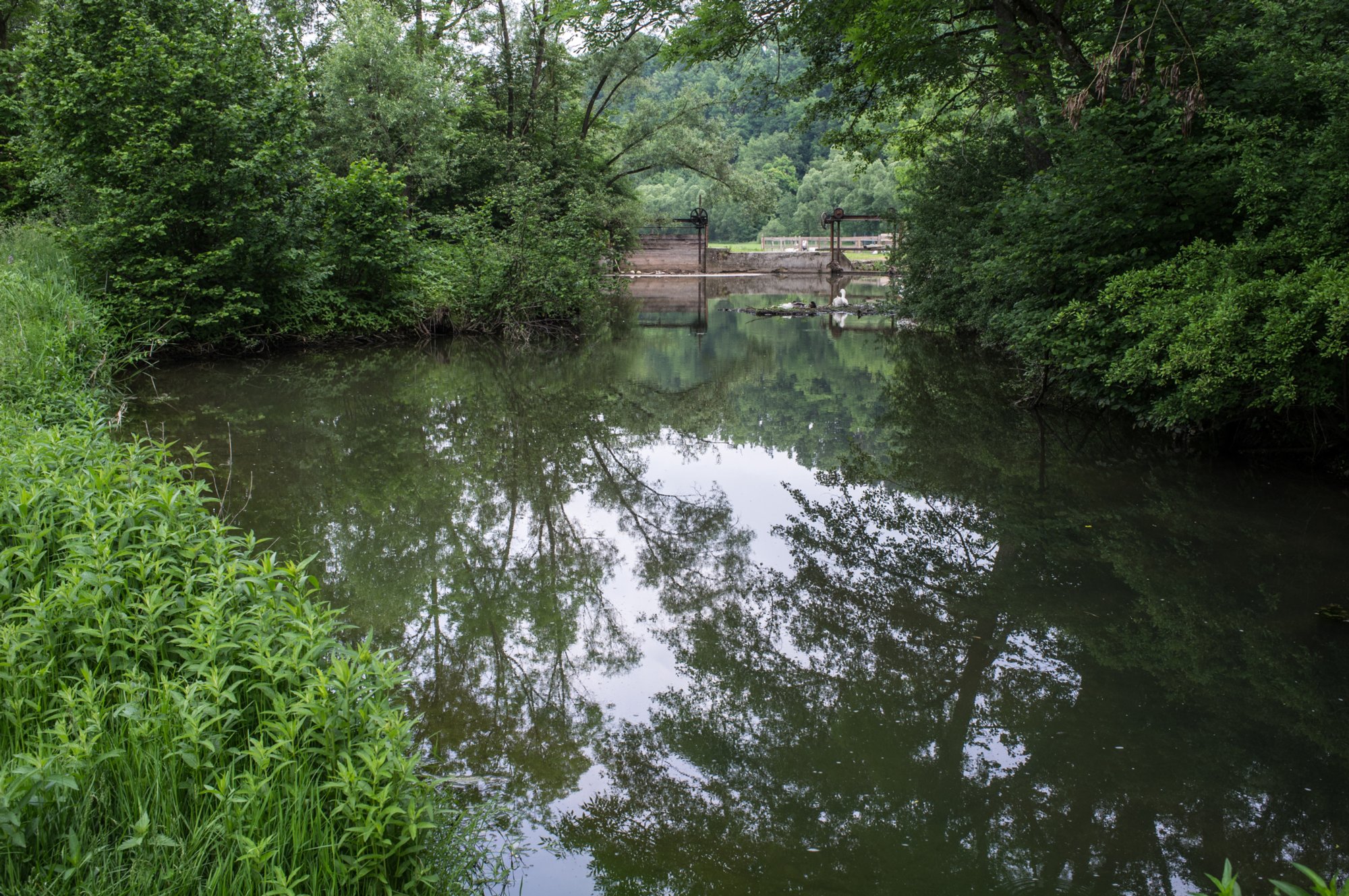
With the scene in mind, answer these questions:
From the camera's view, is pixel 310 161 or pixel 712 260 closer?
pixel 310 161

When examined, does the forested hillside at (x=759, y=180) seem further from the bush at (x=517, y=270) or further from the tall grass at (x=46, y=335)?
the tall grass at (x=46, y=335)

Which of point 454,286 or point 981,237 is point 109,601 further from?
point 454,286

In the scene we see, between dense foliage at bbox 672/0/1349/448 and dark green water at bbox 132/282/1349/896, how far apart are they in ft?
3.41

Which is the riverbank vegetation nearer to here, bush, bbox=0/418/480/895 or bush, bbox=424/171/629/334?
bush, bbox=424/171/629/334

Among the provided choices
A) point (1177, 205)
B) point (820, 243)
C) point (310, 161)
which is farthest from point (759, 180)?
point (1177, 205)

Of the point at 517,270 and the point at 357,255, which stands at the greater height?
the point at 357,255

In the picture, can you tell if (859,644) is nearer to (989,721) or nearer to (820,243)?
(989,721)

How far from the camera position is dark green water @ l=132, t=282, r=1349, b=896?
10.7ft

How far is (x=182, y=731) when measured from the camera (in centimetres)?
280

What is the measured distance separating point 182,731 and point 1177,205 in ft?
28.7

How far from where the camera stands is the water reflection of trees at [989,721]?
125 inches

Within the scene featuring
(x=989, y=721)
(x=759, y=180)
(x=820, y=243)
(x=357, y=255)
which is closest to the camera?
(x=989, y=721)

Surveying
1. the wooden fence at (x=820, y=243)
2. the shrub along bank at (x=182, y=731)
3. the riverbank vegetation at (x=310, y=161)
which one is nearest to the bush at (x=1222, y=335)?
the shrub along bank at (x=182, y=731)

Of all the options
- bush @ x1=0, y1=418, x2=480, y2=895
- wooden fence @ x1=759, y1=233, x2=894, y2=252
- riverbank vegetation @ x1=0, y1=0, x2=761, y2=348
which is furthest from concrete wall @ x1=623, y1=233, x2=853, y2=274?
bush @ x1=0, y1=418, x2=480, y2=895
